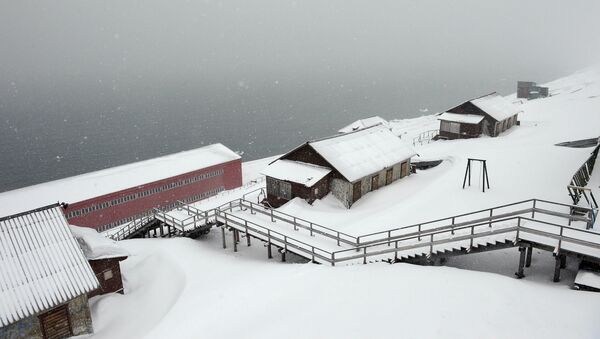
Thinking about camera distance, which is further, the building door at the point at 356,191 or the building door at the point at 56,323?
the building door at the point at 356,191

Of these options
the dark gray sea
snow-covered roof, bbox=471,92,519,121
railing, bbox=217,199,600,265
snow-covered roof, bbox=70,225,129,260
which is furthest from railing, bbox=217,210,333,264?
the dark gray sea

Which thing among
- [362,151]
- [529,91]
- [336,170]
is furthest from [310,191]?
[529,91]

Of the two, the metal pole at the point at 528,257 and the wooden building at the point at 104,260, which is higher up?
the metal pole at the point at 528,257

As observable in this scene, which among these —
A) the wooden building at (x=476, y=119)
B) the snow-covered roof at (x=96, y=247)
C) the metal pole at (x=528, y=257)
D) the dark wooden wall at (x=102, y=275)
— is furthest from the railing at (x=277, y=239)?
the wooden building at (x=476, y=119)

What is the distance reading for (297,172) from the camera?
32.7 metres

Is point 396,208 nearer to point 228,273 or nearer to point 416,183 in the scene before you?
point 416,183

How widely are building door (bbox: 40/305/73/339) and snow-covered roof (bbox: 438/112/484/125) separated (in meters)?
45.7

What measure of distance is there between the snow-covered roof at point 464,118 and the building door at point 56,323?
45.7 metres

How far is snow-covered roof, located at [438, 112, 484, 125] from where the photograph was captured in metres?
51.8

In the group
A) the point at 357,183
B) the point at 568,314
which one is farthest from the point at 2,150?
the point at 568,314

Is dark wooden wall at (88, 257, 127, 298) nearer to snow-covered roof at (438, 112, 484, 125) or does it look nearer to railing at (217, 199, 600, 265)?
railing at (217, 199, 600, 265)

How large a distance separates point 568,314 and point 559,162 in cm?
2271

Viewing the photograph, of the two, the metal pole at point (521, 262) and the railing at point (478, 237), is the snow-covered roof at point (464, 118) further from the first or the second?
the metal pole at point (521, 262)

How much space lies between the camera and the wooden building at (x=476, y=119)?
5216 cm
